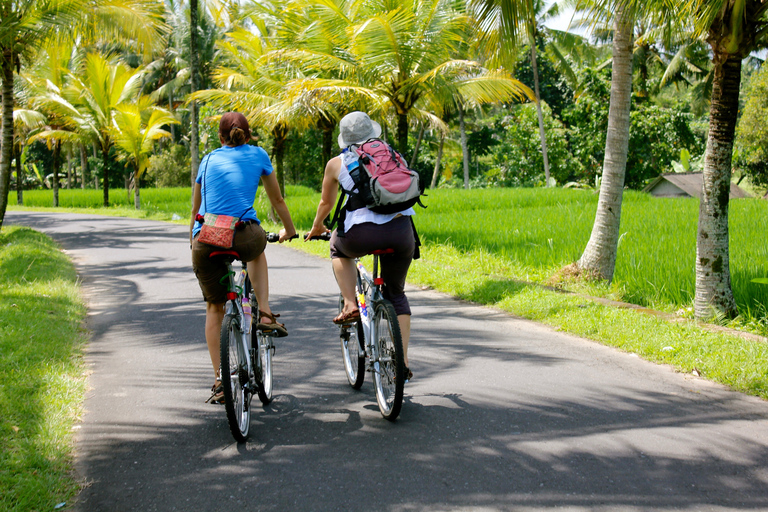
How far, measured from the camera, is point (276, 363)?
5.51 m

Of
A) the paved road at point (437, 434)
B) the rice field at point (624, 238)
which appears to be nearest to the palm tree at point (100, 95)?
the rice field at point (624, 238)

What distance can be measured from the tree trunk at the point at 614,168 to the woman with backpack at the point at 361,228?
4.76m

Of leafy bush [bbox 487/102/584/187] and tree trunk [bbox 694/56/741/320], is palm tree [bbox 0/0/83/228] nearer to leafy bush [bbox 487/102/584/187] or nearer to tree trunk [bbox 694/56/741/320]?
tree trunk [bbox 694/56/741/320]

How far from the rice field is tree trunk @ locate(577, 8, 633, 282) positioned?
32cm

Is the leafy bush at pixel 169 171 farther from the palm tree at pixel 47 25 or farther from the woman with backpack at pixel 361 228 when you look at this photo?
the woman with backpack at pixel 361 228

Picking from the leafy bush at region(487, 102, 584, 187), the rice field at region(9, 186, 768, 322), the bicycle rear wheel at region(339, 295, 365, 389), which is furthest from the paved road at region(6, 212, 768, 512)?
the leafy bush at region(487, 102, 584, 187)

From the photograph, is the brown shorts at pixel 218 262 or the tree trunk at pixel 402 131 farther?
the tree trunk at pixel 402 131

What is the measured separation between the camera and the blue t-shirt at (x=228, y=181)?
405cm

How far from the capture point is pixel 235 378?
379 cm

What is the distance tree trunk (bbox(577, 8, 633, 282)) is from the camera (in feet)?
26.7

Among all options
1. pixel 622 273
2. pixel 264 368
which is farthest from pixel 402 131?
pixel 264 368

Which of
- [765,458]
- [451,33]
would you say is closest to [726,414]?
[765,458]

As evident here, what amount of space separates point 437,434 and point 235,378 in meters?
1.20

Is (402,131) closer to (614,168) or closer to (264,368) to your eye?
(614,168)
